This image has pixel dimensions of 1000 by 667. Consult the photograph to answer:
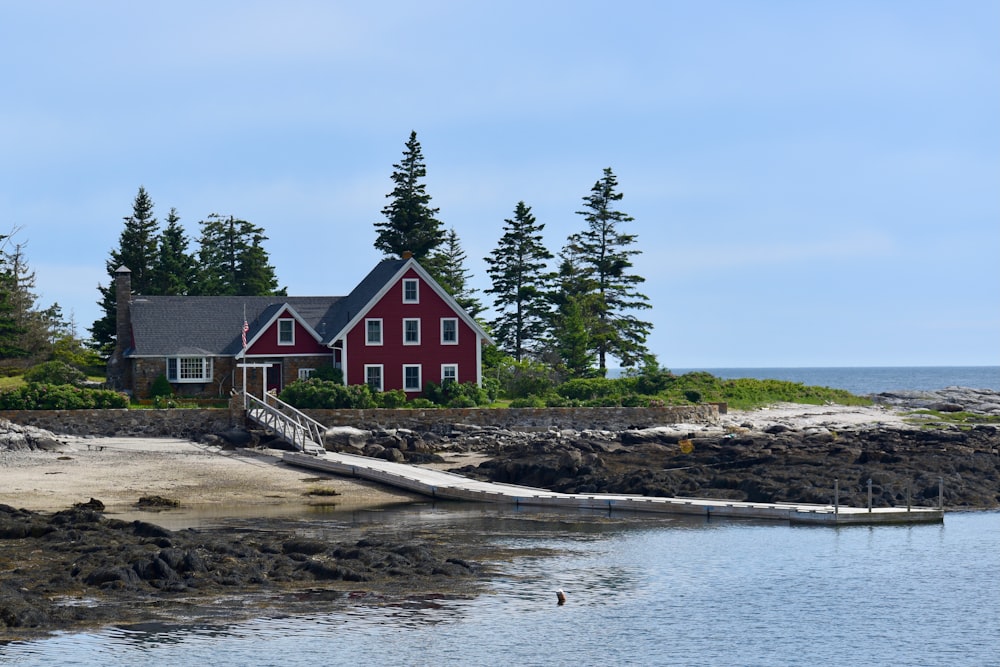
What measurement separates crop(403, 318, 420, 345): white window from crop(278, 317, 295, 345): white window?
5.67 m

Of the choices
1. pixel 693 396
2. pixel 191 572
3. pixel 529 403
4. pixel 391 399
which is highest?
pixel 693 396

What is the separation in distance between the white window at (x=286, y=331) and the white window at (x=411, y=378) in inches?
232

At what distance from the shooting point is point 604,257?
87.1 metres

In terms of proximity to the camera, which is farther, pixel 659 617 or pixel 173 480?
pixel 173 480

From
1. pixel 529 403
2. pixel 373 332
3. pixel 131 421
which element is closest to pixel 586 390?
pixel 529 403

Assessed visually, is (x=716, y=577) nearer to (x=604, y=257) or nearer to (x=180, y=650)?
(x=180, y=650)

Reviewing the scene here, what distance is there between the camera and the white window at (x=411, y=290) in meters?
62.7

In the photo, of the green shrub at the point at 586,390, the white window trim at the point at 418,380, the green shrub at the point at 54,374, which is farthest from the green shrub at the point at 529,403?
the green shrub at the point at 54,374

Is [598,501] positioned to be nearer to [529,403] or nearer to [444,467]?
[444,467]

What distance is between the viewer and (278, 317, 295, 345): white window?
63.0 metres

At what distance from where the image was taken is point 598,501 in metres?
39.4

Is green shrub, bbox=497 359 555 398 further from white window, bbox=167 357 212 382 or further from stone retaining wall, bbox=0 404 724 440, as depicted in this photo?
white window, bbox=167 357 212 382

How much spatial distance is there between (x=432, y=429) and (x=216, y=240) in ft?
147

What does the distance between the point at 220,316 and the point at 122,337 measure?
5.17 m
